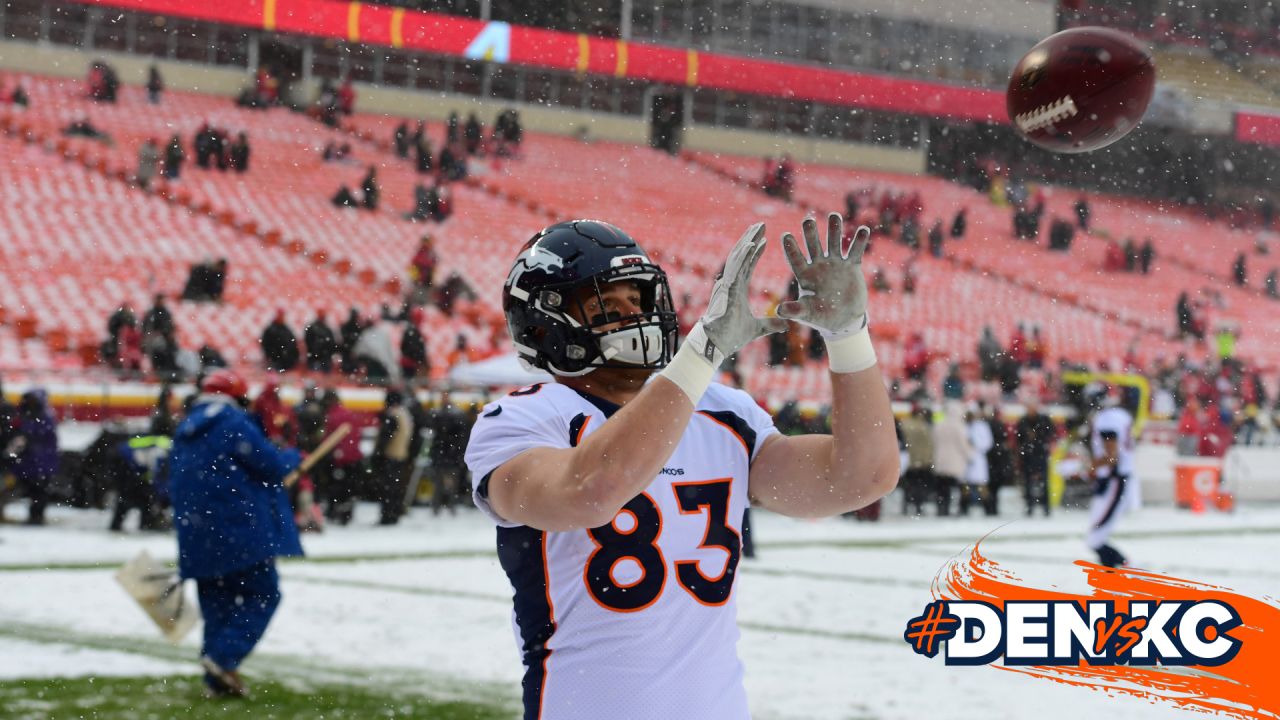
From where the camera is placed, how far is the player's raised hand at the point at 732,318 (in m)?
2.11

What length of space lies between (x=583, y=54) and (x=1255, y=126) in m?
19.9

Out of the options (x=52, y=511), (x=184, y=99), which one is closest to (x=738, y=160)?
(x=184, y=99)

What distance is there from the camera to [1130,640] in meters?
7.11

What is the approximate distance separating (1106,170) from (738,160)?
46.0ft

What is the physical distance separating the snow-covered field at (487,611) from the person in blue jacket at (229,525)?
1.77ft

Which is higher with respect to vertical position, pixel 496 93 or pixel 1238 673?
pixel 496 93

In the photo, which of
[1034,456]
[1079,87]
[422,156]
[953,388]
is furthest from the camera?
[422,156]

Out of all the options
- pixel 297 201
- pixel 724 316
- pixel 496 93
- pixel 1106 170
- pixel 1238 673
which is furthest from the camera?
pixel 1106 170

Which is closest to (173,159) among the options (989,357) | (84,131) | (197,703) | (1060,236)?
(84,131)

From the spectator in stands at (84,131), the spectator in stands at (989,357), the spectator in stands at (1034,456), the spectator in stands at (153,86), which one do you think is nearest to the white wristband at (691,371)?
the spectator in stands at (1034,456)

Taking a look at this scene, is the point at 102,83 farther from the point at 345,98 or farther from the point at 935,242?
the point at 935,242

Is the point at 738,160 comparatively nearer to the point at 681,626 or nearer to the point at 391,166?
the point at 391,166

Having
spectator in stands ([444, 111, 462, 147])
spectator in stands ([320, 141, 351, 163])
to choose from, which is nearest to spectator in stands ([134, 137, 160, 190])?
spectator in stands ([320, 141, 351, 163])

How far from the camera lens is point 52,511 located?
13.8 metres
